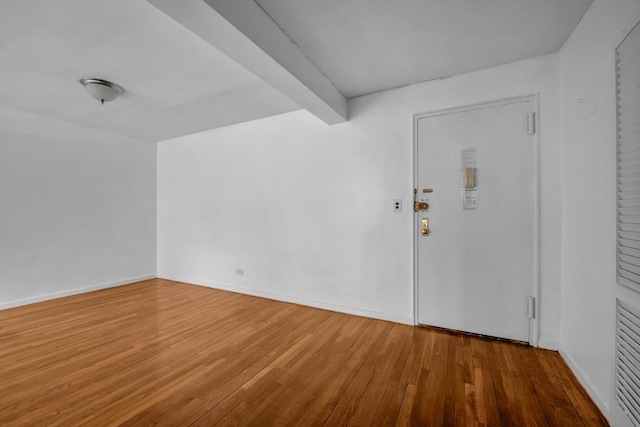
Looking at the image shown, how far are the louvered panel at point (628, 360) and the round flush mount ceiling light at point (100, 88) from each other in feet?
14.3

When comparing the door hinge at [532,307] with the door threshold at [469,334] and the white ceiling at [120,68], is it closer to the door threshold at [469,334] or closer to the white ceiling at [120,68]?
the door threshold at [469,334]

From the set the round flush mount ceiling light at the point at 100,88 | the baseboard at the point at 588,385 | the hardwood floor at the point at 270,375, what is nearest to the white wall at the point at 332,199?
the baseboard at the point at 588,385

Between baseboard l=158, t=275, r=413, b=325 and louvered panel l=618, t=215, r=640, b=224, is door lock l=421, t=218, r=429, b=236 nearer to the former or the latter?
baseboard l=158, t=275, r=413, b=325

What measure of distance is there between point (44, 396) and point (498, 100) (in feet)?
13.7

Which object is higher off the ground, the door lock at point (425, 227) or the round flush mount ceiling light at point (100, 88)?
the round flush mount ceiling light at point (100, 88)

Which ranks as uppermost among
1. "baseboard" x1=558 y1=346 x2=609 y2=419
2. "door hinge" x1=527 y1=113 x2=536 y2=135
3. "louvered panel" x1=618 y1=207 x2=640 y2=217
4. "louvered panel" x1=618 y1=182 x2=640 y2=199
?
"door hinge" x1=527 y1=113 x2=536 y2=135

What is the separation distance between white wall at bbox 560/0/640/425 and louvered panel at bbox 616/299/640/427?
0.09 metres

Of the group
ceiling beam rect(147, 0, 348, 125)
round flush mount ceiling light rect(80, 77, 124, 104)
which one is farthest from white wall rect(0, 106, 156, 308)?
ceiling beam rect(147, 0, 348, 125)

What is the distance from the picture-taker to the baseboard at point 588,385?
1548mm

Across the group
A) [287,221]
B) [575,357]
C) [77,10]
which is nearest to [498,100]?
[575,357]

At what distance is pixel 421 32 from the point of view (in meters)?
2.02

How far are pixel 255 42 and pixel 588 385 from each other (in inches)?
123

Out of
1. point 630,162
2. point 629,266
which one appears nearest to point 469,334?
point 629,266

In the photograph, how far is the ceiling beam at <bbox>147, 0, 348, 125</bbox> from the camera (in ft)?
4.77
